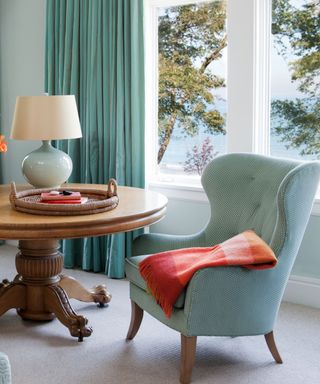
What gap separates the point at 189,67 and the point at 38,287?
1.73m

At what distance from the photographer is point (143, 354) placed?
2971 mm

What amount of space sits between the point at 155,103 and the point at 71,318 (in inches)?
66.7

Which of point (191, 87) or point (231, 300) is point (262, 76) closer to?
point (191, 87)

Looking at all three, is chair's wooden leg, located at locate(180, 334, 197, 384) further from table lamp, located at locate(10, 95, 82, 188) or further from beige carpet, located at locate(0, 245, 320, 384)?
table lamp, located at locate(10, 95, 82, 188)

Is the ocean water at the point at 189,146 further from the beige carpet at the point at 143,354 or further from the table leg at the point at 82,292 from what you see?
the table leg at the point at 82,292

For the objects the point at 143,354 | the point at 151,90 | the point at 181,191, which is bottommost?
the point at 143,354

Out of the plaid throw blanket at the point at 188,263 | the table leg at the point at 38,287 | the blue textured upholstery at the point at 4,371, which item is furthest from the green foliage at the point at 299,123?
the blue textured upholstery at the point at 4,371

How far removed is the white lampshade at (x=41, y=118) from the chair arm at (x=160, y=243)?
727mm

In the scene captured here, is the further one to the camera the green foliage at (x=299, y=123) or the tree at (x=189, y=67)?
the tree at (x=189, y=67)

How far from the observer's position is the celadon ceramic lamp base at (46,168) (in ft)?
11.3

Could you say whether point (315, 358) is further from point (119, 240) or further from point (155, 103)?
point (155, 103)

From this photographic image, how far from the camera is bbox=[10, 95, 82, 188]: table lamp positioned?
11.0 ft

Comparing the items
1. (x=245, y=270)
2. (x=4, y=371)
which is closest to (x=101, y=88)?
(x=245, y=270)

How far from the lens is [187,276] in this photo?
2582mm
